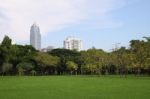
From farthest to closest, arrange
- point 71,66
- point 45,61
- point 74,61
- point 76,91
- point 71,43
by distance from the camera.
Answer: point 71,43 < point 74,61 < point 71,66 < point 45,61 < point 76,91

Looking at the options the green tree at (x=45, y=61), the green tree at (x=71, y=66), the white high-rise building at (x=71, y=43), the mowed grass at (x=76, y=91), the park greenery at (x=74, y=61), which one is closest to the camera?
the mowed grass at (x=76, y=91)

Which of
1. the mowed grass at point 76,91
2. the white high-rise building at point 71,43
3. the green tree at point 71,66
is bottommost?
the mowed grass at point 76,91

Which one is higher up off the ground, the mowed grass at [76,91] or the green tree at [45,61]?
the green tree at [45,61]

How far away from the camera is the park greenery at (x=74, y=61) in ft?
243

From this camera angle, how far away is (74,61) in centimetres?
10900

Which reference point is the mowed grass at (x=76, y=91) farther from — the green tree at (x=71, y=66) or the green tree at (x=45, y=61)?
the green tree at (x=71, y=66)

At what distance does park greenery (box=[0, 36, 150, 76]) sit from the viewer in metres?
74.1

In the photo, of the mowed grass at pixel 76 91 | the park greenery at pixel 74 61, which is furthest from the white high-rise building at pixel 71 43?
the mowed grass at pixel 76 91

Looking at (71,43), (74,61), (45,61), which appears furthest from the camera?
(71,43)

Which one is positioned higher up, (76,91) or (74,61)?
(74,61)

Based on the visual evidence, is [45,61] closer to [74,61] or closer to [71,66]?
[71,66]

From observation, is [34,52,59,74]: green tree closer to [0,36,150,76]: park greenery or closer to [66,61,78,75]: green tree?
[0,36,150,76]: park greenery

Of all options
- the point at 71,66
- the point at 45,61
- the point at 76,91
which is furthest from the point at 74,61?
the point at 76,91

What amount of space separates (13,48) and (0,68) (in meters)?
6.26
